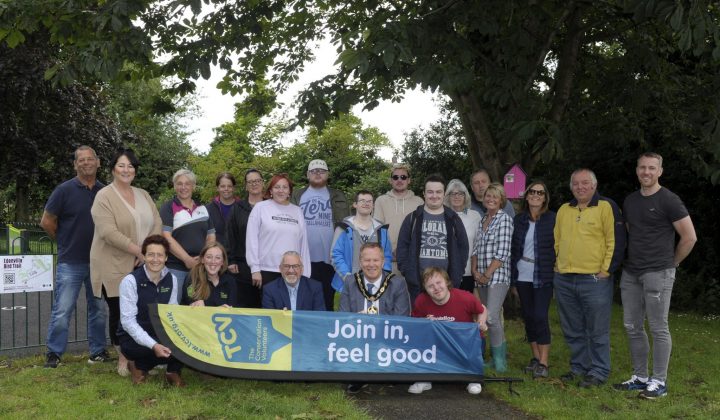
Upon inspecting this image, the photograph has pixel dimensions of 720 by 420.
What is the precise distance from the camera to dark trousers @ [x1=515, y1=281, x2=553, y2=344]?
21.4 ft

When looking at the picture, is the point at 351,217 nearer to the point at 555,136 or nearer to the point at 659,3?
the point at 555,136

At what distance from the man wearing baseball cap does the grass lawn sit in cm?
143

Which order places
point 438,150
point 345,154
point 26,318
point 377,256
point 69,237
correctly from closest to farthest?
point 377,256
point 69,237
point 26,318
point 438,150
point 345,154

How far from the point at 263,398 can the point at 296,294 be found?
1087 mm

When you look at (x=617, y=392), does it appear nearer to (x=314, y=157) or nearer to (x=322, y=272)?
(x=322, y=272)

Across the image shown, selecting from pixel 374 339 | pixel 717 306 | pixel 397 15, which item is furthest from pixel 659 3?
pixel 717 306

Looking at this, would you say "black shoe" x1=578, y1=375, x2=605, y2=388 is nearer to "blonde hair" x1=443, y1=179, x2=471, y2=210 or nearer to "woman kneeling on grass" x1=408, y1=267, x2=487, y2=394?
"woman kneeling on grass" x1=408, y1=267, x2=487, y2=394

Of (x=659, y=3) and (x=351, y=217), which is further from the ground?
(x=659, y=3)

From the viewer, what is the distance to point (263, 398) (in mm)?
5395

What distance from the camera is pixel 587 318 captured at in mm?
6352

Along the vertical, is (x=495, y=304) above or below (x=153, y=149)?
below

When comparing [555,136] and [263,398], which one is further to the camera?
[555,136]

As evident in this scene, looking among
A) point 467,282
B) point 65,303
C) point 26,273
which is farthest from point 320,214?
point 26,273

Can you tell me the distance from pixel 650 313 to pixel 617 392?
80cm
